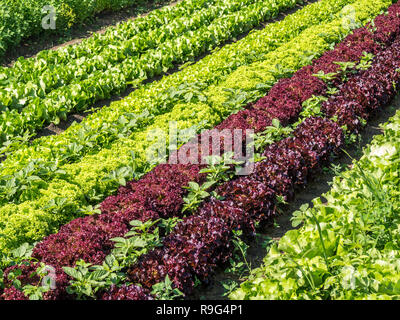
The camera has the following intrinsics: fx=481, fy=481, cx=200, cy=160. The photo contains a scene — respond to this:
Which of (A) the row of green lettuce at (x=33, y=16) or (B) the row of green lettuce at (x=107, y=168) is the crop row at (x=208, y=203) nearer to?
(B) the row of green lettuce at (x=107, y=168)

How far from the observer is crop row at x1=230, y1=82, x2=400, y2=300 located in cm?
364

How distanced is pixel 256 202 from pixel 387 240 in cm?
157

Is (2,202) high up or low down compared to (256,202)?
up

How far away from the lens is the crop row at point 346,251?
3.64 metres

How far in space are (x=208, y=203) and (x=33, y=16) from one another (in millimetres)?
8252

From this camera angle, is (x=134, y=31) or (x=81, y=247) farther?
(x=134, y=31)

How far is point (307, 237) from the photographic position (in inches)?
166

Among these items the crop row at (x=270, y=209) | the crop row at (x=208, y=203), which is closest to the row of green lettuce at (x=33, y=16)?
the crop row at (x=208, y=203)

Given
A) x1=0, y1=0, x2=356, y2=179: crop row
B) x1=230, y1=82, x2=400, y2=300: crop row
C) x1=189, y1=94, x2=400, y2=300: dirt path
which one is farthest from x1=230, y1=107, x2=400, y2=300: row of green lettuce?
x1=0, y1=0, x2=356, y2=179: crop row

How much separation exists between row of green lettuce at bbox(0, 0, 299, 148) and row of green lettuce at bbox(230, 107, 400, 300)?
439 cm

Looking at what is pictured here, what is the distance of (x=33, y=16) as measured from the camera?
1130cm
